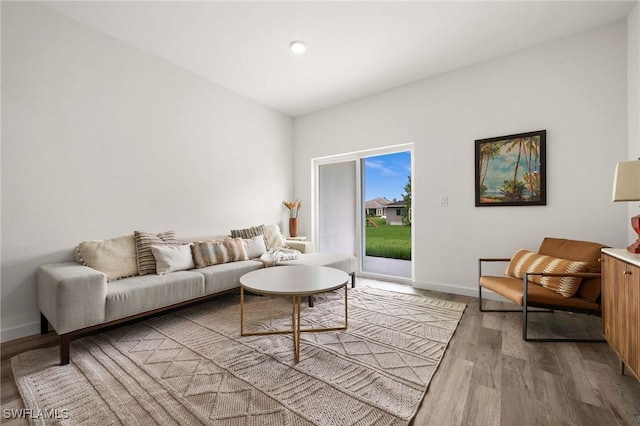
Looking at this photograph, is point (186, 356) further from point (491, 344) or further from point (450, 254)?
point (450, 254)

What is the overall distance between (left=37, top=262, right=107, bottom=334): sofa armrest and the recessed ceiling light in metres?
2.78

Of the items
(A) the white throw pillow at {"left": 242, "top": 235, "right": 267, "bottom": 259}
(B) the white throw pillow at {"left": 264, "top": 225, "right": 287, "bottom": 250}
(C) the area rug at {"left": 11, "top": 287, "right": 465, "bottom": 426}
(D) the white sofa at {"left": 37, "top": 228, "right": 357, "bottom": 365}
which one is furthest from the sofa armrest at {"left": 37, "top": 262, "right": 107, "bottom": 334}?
(B) the white throw pillow at {"left": 264, "top": 225, "right": 287, "bottom": 250}

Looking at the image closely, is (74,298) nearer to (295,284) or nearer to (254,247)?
(295,284)

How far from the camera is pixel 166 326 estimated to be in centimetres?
247

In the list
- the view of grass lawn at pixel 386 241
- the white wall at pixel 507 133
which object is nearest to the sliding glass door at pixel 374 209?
the view of grass lawn at pixel 386 241

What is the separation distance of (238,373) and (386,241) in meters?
3.22

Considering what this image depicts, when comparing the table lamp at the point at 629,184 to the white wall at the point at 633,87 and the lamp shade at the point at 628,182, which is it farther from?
the white wall at the point at 633,87

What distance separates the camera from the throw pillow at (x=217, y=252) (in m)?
3.00

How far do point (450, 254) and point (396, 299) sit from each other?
3.15 feet

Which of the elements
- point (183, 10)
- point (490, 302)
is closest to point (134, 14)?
point (183, 10)

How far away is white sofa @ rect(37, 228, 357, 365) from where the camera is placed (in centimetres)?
187

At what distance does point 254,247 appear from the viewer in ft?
11.9

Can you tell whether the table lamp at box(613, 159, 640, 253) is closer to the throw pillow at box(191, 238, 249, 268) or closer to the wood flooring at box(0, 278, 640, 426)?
the wood flooring at box(0, 278, 640, 426)

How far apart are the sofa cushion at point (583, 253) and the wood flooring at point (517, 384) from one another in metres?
0.40
